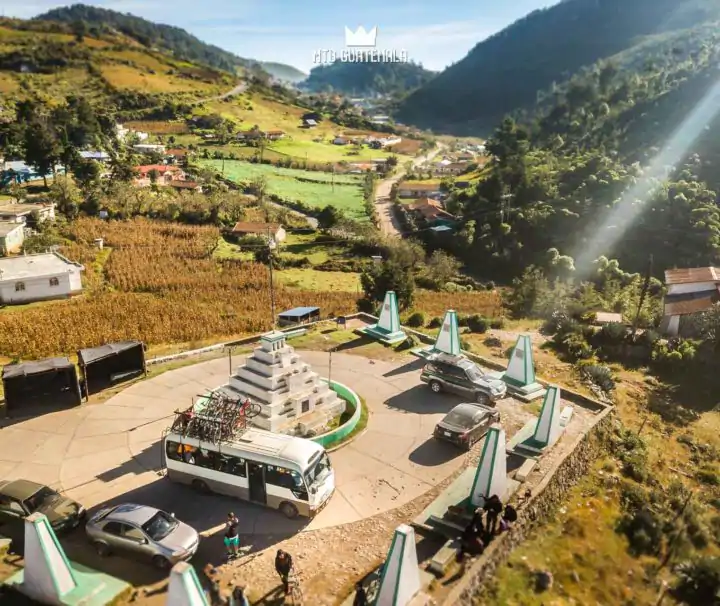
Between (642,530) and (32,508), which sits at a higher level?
(32,508)

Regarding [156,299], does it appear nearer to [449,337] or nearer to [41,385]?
[41,385]

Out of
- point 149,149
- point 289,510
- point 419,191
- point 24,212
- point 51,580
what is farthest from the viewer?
point 149,149

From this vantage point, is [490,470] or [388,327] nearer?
[490,470]

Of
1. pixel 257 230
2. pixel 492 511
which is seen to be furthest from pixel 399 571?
pixel 257 230

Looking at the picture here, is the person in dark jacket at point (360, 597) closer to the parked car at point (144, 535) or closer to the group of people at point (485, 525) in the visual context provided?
the group of people at point (485, 525)

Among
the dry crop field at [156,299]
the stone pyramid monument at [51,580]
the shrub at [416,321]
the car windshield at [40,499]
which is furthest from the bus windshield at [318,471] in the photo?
the shrub at [416,321]
